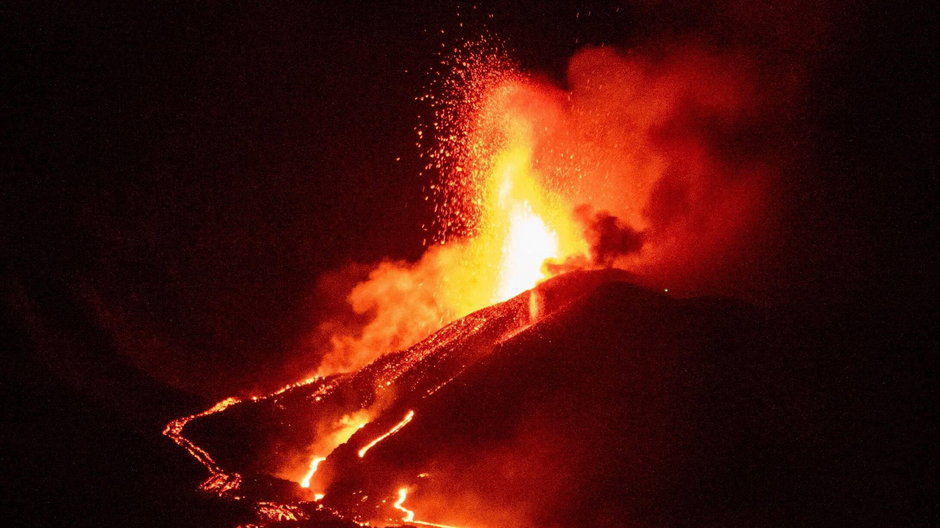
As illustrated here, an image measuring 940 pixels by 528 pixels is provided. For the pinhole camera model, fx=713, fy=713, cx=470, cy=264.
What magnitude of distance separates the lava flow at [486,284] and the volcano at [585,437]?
3 cm

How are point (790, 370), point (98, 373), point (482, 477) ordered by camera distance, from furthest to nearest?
point (98, 373) < point (790, 370) < point (482, 477)

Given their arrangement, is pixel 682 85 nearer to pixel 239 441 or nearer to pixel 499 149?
pixel 499 149

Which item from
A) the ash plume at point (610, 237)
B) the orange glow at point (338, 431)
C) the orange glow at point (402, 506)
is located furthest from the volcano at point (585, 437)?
the ash plume at point (610, 237)

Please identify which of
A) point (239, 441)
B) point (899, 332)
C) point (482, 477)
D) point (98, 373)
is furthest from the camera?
point (98, 373)

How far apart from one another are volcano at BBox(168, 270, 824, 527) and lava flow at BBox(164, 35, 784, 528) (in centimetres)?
3

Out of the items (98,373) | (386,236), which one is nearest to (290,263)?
(386,236)

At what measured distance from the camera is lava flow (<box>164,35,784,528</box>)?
6953mm

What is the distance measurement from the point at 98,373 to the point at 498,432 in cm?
662

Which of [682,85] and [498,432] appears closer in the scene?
[498,432]

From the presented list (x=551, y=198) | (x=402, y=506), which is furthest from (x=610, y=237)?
(x=402, y=506)

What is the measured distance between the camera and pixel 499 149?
15.3m

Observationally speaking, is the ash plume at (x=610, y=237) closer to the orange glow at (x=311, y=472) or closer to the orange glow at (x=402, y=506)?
the orange glow at (x=311, y=472)

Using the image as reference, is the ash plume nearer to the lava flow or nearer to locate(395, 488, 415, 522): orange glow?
the lava flow

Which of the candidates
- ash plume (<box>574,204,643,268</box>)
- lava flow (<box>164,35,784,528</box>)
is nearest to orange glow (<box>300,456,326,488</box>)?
lava flow (<box>164,35,784,528</box>)
